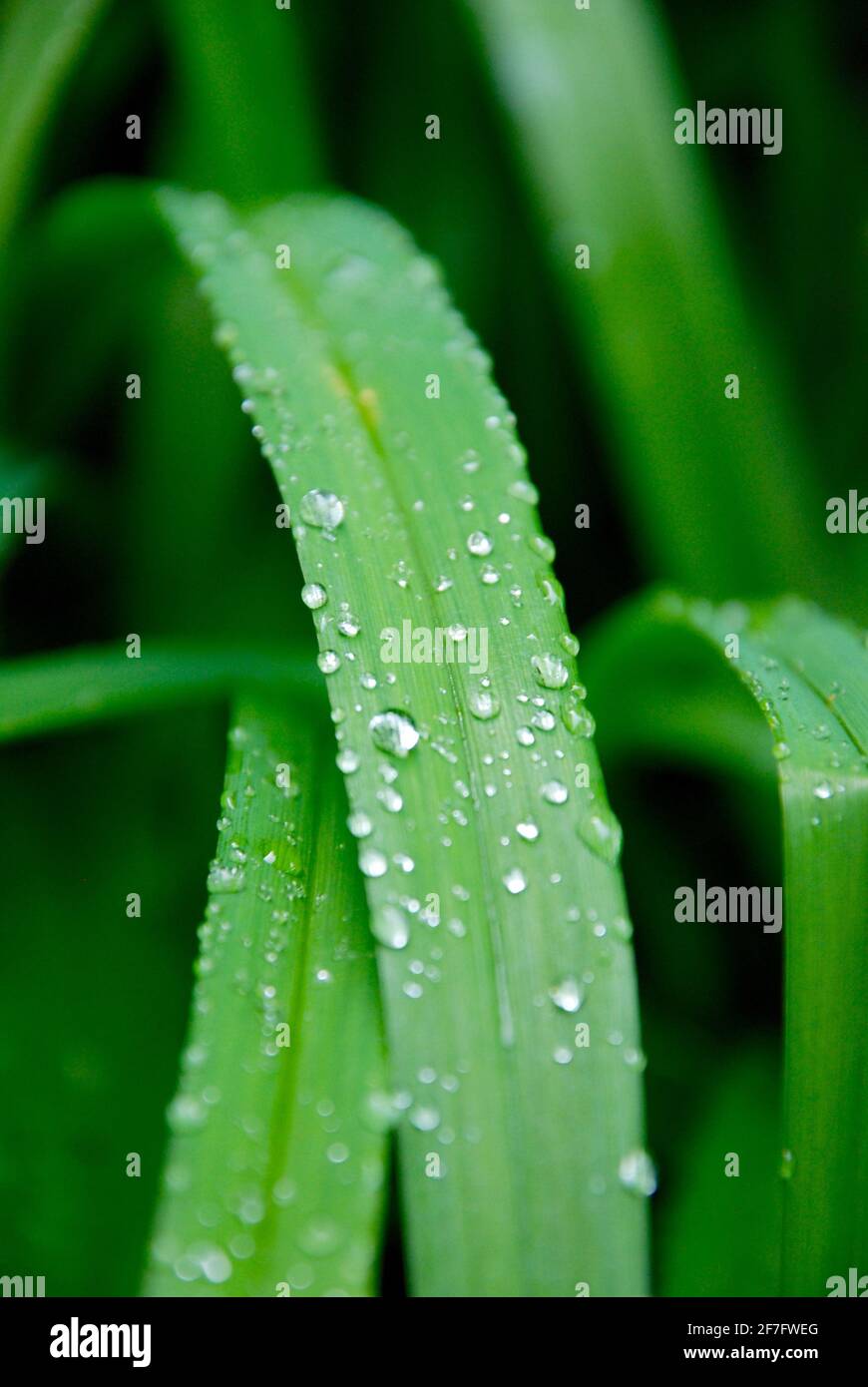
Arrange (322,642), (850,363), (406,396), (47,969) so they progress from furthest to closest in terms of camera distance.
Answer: (850,363)
(47,969)
(406,396)
(322,642)

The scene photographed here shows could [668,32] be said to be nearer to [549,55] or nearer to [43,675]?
[549,55]

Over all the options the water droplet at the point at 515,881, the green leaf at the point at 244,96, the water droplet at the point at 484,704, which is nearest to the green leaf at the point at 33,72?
the green leaf at the point at 244,96

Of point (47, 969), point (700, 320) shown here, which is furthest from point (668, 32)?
point (47, 969)

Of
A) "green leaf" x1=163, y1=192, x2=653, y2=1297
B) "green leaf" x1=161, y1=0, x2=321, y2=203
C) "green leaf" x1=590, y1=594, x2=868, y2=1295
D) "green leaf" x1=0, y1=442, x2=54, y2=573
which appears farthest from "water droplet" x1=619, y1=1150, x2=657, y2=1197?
"green leaf" x1=161, y1=0, x2=321, y2=203

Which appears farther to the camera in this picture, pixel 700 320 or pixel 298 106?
pixel 298 106

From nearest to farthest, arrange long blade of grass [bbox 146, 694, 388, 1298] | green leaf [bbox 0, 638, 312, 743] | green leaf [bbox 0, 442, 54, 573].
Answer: long blade of grass [bbox 146, 694, 388, 1298]
green leaf [bbox 0, 638, 312, 743]
green leaf [bbox 0, 442, 54, 573]

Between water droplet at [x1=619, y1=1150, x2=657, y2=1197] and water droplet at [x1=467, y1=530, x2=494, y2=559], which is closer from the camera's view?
water droplet at [x1=619, y1=1150, x2=657, y2=1197]

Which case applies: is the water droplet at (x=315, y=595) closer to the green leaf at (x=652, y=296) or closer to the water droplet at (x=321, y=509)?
the water droplet at (x=321, y=509)

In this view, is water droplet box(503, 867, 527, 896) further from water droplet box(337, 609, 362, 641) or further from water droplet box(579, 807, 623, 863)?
water droplet box(337, 609, 362, 641)
